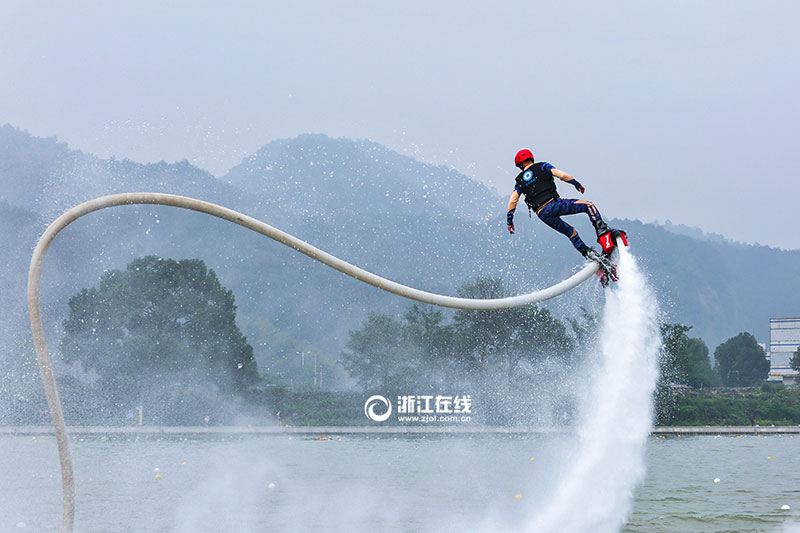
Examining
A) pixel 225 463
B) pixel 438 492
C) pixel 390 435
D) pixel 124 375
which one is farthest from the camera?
pixel 124 375

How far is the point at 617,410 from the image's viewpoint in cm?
2044

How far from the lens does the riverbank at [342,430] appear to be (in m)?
87.9

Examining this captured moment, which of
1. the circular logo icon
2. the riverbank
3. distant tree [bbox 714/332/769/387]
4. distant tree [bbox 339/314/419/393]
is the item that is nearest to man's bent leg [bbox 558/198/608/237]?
the riverbank

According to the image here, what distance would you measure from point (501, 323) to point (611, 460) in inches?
3297

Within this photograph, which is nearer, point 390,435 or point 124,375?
point 390,435

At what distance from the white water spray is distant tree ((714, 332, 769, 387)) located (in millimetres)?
147392

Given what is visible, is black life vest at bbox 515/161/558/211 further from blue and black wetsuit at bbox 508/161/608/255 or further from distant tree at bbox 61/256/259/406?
distant tree at bbox 61/256/259/406

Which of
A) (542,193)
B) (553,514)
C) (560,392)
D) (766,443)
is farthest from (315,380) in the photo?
(542,193)

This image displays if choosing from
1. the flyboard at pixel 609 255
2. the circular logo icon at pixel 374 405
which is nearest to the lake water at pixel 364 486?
the flyboard at pixel 609 255

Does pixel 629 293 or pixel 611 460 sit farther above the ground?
pixel 629 293

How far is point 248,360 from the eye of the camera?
4215 inches

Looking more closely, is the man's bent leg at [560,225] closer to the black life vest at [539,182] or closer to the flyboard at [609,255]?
the black life vest at [539,182]

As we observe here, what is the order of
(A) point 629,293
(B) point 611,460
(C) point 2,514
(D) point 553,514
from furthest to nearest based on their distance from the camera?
(C) point 2,514 → (D) point 553,514 → (B) point 611,460 → (A) point 629,293

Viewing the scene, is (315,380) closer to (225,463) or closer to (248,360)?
(248,360)
